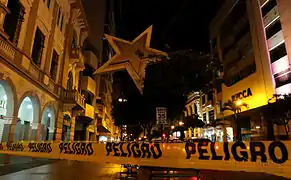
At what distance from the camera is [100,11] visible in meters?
39.3

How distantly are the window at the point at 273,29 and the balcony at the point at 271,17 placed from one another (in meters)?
0.42

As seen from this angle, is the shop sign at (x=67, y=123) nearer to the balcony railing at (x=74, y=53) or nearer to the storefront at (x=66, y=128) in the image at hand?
the storefront at (x=66, y=128)

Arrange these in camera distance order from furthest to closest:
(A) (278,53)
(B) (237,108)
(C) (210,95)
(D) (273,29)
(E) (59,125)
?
(C) (210,95), (B) (237,108), (D) (273,29), (A) (278,53), (E) (59,125)

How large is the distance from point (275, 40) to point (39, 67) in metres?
23.0

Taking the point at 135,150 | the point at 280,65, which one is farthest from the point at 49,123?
the point at 280,65

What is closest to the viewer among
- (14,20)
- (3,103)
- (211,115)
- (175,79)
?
(14,20)

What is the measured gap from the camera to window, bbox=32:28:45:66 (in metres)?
16.5

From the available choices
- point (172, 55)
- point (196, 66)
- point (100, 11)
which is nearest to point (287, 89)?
point (196, 66)

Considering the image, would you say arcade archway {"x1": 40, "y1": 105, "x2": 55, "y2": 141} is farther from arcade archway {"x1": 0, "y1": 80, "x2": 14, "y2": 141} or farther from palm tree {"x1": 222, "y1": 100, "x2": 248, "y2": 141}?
palm tree {"x1": 222, "y1": 100, "x2": 248, "y2": 141}

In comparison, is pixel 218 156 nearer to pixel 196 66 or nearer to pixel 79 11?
pixel 196 66

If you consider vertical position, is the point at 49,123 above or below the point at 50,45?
below

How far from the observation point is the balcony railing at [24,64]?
12.1 metres

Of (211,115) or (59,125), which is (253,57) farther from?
(59,125)

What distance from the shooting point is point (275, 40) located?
25344 millimetres
